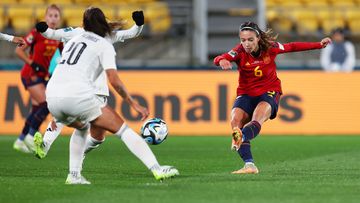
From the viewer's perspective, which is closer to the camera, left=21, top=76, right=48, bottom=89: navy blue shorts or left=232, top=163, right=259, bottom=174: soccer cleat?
left=232, top=163, right=259, bottom=174: soccer cleat

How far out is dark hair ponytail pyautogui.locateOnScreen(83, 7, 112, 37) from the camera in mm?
9383

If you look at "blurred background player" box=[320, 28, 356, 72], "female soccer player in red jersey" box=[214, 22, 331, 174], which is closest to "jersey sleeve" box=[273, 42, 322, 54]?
"female soccer player in red jersey" box=[214, 22, 331, 174]

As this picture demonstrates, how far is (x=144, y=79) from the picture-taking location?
20953 millimetres

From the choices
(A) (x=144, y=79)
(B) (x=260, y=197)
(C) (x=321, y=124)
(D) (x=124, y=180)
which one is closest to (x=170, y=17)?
(A) (x=144, y=79)

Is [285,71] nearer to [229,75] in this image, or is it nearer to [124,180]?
[229,75]

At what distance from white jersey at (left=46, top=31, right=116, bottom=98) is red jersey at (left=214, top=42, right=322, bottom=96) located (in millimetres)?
2620

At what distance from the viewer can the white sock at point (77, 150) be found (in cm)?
971

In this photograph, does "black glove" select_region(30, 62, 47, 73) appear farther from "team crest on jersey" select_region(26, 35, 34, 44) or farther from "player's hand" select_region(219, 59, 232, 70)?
"player's hand" select_region(219, 59, 232, 70)

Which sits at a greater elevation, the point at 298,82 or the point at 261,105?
the point at 261,105

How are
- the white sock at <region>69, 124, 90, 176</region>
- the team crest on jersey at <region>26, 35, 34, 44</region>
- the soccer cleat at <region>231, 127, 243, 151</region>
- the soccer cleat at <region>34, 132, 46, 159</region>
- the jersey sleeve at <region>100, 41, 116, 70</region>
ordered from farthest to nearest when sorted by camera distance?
1. the team crest on jersey at <region>26, 35, 34, 44</region>
2. the soccer cleat at <region>34, 132, 46, 159</region>
3. the soccer cleat at <region>231, 127, 243, 151</region>
4. the white sock at <region>69, 124, 90, 176</region>
5. the jersey sleeve at <region>100, 41, 116, 70</region>

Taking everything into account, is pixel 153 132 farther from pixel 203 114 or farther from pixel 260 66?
pixel 203 114

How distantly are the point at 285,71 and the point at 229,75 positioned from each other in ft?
4.17

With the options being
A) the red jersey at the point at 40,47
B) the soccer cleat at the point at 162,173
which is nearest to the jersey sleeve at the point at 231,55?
the soccer cleat at the point at 162,173

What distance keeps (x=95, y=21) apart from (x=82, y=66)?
49cm
